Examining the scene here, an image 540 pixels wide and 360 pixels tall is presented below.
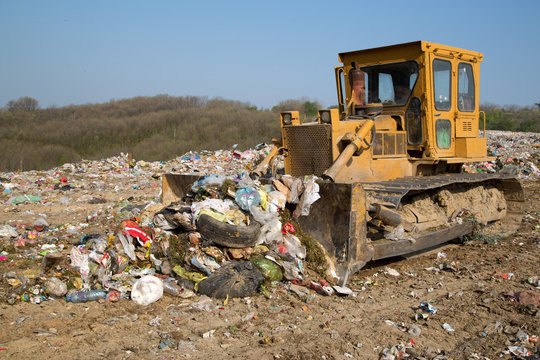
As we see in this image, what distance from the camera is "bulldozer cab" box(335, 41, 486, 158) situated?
6074 mm

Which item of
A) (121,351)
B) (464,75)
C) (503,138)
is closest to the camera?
(121,351)

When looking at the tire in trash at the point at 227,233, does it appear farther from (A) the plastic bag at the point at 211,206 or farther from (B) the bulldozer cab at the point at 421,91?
(B) the bulldozer cab at the point at 421,91

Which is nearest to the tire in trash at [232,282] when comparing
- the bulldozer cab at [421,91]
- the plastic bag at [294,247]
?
the plastic bag at [294,247]

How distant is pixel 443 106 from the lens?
6355 mm

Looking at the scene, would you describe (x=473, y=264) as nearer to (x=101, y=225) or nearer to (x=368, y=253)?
(x=368, y=253)

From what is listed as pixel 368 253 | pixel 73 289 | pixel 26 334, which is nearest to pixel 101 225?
pixel 73 289

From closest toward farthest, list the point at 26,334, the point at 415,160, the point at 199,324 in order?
the point at 26,334, the point at 199,324, the point at 415,160

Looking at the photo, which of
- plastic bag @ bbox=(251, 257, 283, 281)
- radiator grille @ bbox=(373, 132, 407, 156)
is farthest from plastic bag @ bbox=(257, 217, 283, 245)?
radiator grille @ bbox=(373, 132, 407, 156)

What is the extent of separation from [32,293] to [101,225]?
3.48m

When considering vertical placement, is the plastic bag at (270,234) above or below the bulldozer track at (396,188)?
below

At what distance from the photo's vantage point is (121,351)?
10.0 ft

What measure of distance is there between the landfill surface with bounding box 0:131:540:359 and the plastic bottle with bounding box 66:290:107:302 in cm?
1

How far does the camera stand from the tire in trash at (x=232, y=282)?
408 cm

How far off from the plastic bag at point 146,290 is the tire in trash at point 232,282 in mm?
369
